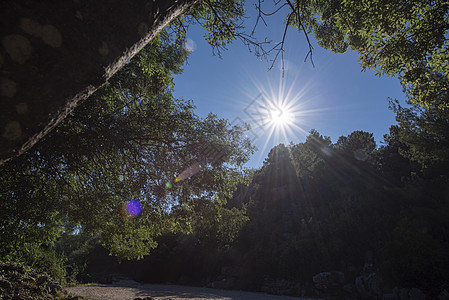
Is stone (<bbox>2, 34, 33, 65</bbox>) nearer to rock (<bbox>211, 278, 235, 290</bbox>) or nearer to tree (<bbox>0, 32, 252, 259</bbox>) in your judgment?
tree (<bbox>0, 32, 252, 259</bbox>)

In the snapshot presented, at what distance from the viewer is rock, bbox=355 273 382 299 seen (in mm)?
11867

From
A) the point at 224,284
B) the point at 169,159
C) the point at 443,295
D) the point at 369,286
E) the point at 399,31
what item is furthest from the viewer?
the point at 224,284

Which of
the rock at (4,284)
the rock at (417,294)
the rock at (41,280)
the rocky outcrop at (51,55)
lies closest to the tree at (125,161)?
the rock at (4,284)

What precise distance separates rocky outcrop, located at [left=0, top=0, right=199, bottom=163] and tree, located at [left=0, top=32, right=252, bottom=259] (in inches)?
159

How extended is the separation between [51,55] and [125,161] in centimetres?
512

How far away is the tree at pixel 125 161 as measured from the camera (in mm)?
5008

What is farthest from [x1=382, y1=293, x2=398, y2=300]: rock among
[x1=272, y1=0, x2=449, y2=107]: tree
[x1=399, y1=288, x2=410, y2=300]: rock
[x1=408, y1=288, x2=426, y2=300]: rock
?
[x1=272, y1=0, x2=449, y2=107]: tree

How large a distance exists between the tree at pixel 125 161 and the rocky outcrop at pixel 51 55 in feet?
13.3

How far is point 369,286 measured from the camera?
12.2 m

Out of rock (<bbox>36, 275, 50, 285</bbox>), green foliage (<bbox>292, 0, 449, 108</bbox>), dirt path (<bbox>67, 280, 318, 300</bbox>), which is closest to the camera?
green foliage (<bbox>292, 0, 449, 108</bbox>)

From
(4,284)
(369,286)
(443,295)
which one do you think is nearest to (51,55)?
(4,284)

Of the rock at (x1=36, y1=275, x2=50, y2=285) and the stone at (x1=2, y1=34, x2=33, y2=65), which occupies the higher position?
the stone at (x1=2, y1=34, x2=33, y2=65)

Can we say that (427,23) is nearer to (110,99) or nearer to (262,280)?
(110,99)

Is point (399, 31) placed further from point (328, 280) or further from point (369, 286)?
point (328, 280)
